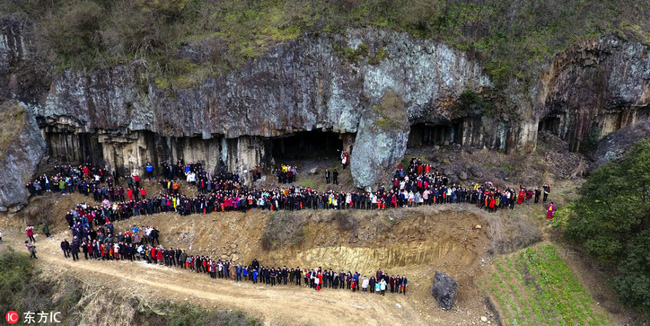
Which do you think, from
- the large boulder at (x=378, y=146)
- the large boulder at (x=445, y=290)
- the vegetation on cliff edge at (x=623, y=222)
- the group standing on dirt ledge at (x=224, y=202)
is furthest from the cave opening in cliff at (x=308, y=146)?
the vegetation on cliff edge at (x=623, y=222)

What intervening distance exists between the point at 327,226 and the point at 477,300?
28.2 feet

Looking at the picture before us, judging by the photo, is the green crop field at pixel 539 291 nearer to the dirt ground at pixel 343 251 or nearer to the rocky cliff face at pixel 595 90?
the dirt ground at pixel 343 251

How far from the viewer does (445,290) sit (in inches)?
850

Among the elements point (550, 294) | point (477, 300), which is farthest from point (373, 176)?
point (550, 294)

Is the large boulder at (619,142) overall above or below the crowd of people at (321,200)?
above

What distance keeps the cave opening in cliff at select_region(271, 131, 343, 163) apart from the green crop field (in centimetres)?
1465

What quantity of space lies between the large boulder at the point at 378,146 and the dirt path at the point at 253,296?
7.56 metres

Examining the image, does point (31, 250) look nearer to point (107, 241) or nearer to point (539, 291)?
point (107, 241)

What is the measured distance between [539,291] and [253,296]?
13894mm

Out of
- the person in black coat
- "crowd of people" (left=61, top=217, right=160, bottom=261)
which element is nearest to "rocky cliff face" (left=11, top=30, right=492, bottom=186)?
"crowd of people" (left=61, top=217, right=160, bottom=261)

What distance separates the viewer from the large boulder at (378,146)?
26.8 m

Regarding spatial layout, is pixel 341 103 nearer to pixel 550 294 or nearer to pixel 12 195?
pixel 550 294

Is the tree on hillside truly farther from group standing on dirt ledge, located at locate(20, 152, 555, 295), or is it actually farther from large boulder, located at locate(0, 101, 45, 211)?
large boulder, located at locate(0, 101, 45, 211)

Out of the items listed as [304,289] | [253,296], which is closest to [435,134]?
[304,289]
